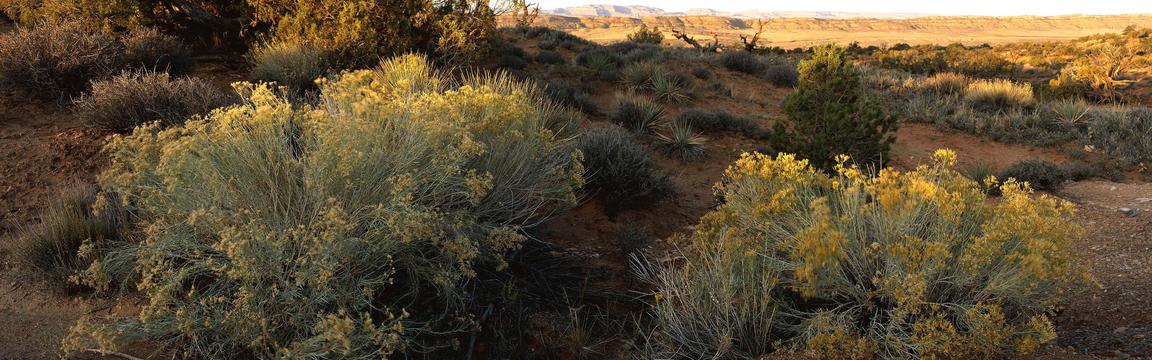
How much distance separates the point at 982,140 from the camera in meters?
9.92

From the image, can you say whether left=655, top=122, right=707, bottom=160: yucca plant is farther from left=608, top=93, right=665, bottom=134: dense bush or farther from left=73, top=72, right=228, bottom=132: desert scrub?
left=73, top=72, right=228, bottom=132: desert scrub

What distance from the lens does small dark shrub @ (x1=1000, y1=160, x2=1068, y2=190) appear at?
733cm

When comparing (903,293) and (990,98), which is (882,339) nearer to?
(903,293)

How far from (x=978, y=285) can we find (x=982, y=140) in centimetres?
810

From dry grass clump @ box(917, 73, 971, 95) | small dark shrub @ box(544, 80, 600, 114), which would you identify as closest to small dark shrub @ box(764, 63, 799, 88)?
dry grass clump @ box(917, 73, 971, 95)

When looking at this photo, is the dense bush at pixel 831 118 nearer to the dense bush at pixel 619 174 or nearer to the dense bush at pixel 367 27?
the dense bush at pixel 619 174

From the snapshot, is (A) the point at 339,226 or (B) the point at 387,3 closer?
(A) the point at 339,226

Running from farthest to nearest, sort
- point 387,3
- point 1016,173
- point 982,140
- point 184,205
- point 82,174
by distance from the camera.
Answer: point 982,140, point 387,3, point 1016,173, point 82,174, point 184,205

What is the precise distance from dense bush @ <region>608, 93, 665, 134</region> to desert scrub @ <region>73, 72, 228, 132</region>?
499 centimetres

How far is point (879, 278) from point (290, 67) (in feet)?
22.7

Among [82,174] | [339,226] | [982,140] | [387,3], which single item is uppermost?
[387,3]

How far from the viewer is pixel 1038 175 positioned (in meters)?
7.39

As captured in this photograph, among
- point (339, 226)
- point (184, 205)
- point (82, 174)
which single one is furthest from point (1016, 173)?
point (82, 174)

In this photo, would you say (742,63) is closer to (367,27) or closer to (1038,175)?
(1038,175)
